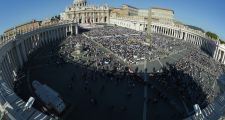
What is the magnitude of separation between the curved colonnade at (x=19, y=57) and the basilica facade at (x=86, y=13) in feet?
115

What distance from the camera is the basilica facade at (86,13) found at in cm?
14696

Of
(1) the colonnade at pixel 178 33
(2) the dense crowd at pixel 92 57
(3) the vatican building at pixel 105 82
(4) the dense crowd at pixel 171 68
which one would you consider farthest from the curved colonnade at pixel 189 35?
(2) the dense crowd at pixel 92 57

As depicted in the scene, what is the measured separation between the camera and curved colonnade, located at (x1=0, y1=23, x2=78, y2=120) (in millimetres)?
21609

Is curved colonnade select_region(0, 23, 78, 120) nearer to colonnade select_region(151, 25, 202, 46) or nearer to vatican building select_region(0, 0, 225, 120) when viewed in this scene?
vatican building select_region(0, 0, 225, 120)

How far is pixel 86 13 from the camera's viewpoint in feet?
495

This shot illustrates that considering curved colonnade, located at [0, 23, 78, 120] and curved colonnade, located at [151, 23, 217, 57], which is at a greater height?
curved colonnade, located at [0, 23, 78, 120]

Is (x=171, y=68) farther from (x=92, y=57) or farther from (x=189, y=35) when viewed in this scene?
(x=189, y=35)

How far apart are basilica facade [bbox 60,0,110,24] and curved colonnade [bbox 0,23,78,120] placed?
35109 mm

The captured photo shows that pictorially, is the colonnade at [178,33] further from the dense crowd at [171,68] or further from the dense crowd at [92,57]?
the dense crowd at [92,57]

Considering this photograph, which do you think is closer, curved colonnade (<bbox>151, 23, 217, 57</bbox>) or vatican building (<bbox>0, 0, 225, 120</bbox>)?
vatican building (<bbox>0, 0, 225, 120</bbox>)

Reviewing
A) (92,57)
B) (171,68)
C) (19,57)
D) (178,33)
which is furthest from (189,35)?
(19,57)

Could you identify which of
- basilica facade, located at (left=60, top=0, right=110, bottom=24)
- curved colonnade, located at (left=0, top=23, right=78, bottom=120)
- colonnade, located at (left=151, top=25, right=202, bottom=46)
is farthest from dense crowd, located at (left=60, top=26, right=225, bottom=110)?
basilica facade, located at (left=60, top=0, right=110, bottom=24)

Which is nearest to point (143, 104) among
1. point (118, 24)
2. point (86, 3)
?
point (118, 24)

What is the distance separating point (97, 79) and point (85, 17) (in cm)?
10626
